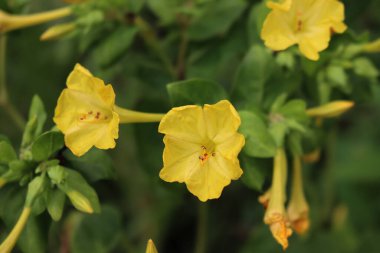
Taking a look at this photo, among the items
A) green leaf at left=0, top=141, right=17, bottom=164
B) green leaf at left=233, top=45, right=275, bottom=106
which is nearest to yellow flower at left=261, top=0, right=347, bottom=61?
green leaf at left=233, top=45, right=275, bottom=106

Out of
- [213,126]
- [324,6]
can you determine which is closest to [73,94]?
[213,126]

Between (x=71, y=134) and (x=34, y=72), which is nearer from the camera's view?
(x=71, y=134)

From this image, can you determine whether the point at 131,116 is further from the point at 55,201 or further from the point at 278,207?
the point at 278,207

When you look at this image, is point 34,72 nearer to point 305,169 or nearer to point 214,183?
point 305,169

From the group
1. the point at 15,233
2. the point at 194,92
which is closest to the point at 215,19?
the point at 194,92

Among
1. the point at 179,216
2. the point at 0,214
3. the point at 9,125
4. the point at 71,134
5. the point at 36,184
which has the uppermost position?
the point at 71,134
